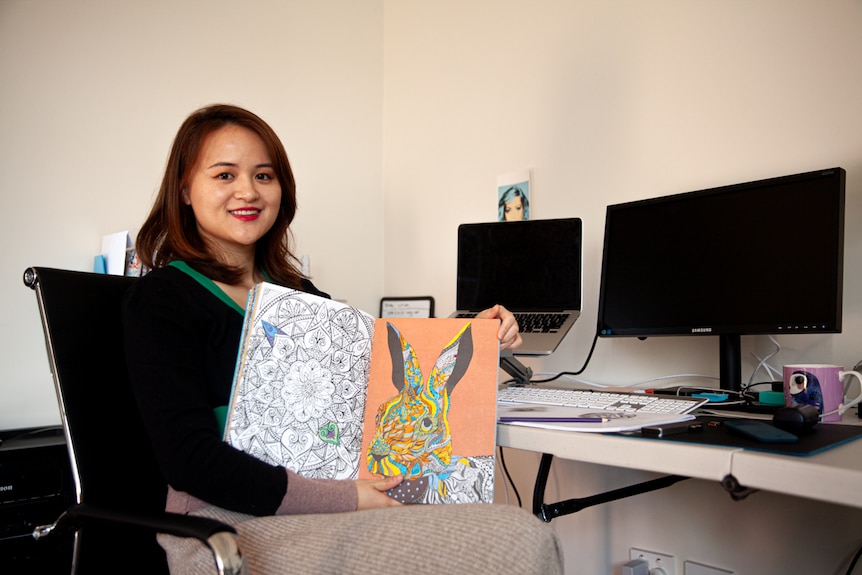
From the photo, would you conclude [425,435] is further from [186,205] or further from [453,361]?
A: [186,205]

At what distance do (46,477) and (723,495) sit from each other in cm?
149

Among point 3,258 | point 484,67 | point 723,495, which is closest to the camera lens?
point 723,495

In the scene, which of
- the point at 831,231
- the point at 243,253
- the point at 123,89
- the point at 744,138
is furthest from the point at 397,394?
the point at 123,89

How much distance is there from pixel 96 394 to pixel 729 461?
2.83 ft

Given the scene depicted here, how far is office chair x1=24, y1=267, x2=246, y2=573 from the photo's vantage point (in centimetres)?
92

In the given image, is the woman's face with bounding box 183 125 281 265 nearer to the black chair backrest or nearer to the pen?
the black chair backrest

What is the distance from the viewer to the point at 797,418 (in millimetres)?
896

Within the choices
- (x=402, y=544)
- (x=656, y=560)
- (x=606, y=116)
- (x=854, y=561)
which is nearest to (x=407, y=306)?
(x=606, y=116)

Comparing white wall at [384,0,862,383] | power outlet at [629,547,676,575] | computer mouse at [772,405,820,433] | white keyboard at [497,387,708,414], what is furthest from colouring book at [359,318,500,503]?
power outlet at [629,547,676,575]

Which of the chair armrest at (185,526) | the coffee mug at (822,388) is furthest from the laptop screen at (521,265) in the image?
the chair armrest at (185,526)

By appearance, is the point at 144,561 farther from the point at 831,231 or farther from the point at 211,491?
the point at 831,231

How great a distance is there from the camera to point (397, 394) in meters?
1.03

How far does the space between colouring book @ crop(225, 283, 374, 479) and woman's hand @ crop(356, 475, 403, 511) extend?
0.16 feet

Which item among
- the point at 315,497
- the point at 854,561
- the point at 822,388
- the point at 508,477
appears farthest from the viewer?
the point at 508,477
